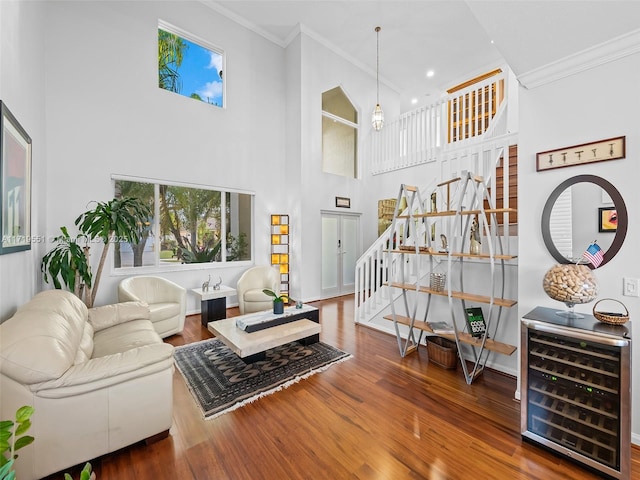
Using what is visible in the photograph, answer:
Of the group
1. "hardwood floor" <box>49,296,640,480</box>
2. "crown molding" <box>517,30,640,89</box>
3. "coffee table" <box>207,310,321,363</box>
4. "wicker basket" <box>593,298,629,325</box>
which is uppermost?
"crown molding" <box>517,30,640,89</box>

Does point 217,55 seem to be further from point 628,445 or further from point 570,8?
point 628,445

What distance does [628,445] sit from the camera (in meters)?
1.58

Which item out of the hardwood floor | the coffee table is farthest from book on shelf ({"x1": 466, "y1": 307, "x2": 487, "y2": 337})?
the coffee table

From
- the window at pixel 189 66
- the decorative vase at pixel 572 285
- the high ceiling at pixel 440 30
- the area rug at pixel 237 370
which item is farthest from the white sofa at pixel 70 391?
the window at pixel 189 66

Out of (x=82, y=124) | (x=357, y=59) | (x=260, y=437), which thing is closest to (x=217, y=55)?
(x=82, y=124)

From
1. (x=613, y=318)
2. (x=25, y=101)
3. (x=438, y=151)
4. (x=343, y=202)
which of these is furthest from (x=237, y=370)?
(x=438, y=151)

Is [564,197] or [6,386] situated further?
[564,197]

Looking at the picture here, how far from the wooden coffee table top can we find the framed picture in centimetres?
266

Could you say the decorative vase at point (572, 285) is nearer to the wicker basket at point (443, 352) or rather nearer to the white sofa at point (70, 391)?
the wicker basket at point (443, 352)

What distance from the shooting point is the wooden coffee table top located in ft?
8.84

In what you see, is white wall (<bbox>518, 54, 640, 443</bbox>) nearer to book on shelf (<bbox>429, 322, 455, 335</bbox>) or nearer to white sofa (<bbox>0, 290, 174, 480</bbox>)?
book on shelf (<bbox>429, 322, 455, 335</bbox>)

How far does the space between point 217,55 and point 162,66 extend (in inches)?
45.5

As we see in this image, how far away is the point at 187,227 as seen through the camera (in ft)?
16.6

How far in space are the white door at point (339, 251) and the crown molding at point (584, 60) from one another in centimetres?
453
